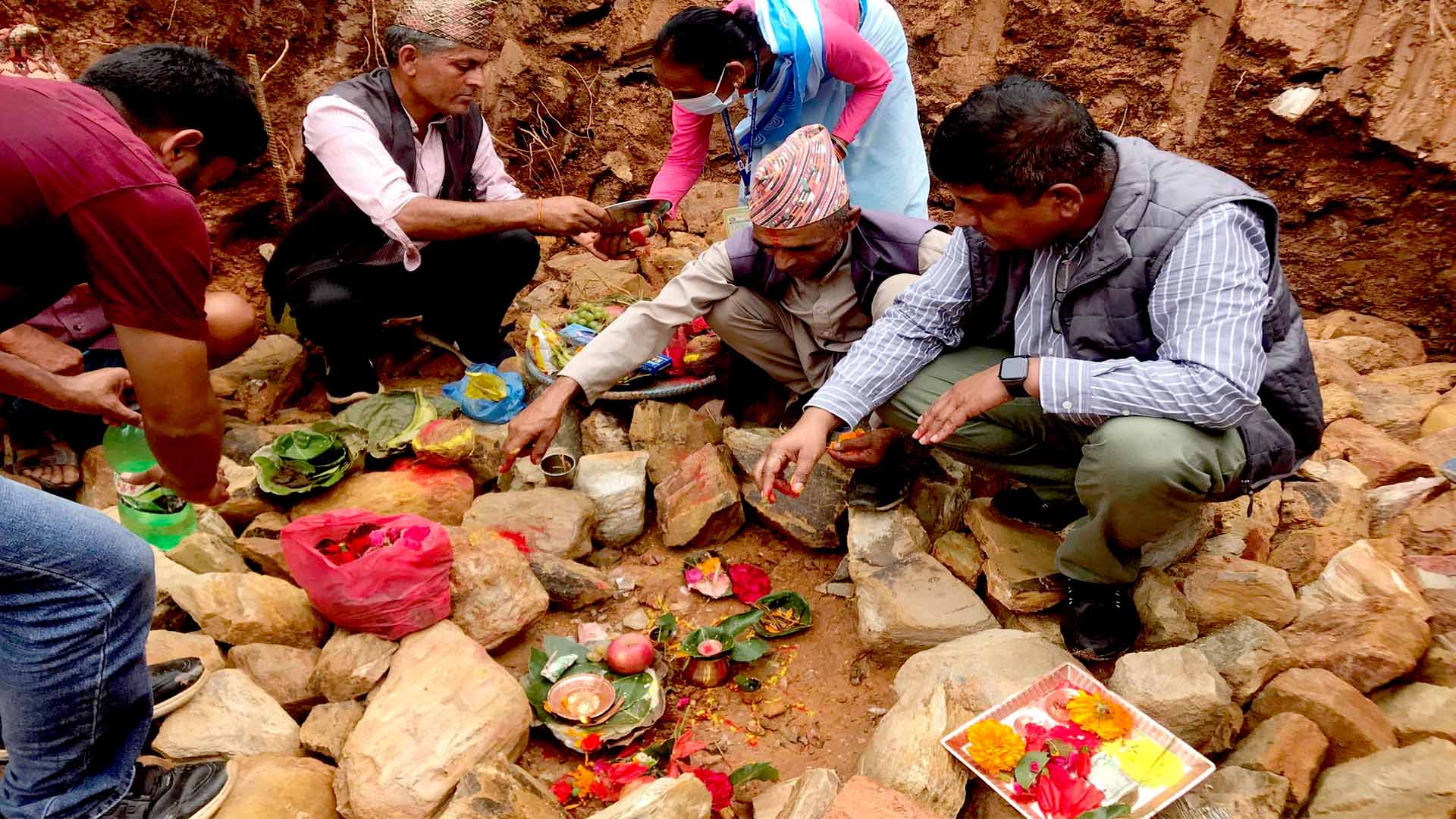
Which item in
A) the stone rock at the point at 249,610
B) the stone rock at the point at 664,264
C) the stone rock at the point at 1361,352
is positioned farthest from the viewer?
the stone rock at the point at 664,264

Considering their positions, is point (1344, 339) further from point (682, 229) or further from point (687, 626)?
point (682, 229)

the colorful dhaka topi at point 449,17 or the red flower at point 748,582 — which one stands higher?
the colorful dhaka topi at point 449,17

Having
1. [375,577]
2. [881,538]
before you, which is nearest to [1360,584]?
[881,538]

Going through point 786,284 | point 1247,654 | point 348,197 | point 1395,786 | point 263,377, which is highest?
point 786,284

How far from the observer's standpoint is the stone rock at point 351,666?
2.58 metres

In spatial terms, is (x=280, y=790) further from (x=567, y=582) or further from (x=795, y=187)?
(x=795, y=187)

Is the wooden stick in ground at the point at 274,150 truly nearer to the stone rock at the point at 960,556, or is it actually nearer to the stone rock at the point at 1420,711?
the stone rock at the point at 960,556

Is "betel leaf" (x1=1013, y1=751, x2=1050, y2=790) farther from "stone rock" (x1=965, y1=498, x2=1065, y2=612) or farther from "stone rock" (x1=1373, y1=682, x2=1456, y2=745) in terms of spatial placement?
"stone rock" (x1=1373, y1=682, x2=1456, y2=745)

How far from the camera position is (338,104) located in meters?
3.69

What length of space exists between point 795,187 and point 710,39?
95 cm

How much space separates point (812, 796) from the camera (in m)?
2.05

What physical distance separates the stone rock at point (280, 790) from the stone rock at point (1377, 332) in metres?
4.71

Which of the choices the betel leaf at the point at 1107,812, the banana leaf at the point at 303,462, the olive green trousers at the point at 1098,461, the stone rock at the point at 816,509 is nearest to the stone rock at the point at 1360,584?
the olive green trousers at the point at 1098,461

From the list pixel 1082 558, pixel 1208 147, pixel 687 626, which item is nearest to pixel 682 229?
pixel 1208 147
